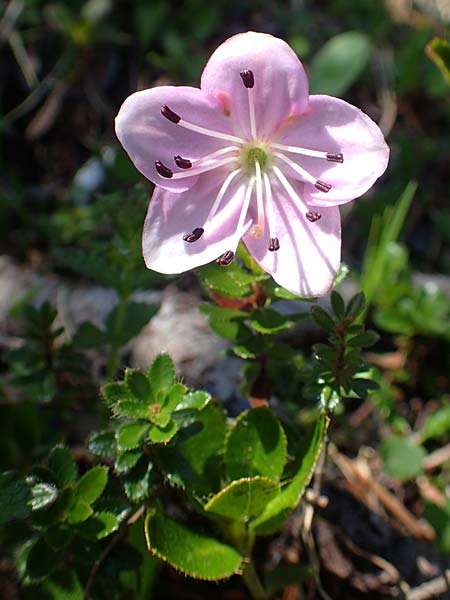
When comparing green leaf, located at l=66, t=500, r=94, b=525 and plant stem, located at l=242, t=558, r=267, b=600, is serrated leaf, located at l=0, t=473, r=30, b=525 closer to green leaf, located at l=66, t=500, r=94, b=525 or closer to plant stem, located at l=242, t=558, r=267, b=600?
green leaf, located at l=66, t=500, r=94, b=525

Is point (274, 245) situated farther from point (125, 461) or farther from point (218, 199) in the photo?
point (125, 461)

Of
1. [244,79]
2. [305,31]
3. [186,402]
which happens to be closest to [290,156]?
[244,79]

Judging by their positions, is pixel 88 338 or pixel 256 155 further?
pixel 88 338

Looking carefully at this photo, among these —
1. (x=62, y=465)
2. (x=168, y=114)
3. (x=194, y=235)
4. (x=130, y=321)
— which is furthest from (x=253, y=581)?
(x=168, y=114)

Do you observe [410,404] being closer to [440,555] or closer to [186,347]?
[440,555]

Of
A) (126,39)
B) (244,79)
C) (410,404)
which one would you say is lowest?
(410,404)

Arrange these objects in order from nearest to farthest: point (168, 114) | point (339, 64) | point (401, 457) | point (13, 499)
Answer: point (13, 499) → point (168, 114) → point (401, 457) → point (339, 64)

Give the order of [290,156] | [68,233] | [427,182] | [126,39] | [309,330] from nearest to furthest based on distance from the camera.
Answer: [290,156]
[309,330]
[68,233]
[427,182]
[126,39]

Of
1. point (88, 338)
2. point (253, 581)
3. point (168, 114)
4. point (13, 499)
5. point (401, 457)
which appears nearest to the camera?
point (13, 499)
